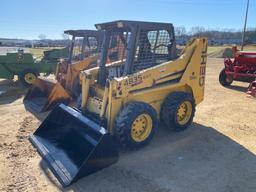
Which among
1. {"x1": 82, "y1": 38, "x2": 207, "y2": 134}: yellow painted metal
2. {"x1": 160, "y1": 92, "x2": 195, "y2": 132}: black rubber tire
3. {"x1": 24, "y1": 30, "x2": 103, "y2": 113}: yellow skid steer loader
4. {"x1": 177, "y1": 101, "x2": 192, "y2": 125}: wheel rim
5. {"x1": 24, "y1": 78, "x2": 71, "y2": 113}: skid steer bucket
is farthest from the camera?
{"x1": 24, "y1": 30, "x2": 103, "y2": 113}: yellow skid steer loader

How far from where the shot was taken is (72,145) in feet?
15.1

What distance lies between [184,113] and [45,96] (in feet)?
14.2

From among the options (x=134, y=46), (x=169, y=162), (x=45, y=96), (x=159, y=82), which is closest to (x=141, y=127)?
(x=169, y=162)

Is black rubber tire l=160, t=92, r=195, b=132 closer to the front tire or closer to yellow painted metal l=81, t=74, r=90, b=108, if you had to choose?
yellow painted metal l=81, t=74, r=90, b=108

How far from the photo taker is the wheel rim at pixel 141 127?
456 centimetres

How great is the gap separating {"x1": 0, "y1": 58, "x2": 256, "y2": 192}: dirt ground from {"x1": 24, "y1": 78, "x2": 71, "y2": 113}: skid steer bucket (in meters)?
0.56

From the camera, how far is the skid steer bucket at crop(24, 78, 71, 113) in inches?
270

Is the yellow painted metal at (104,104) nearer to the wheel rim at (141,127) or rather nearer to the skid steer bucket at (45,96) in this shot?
the wheel rim at (141,127)

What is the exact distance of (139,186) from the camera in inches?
146

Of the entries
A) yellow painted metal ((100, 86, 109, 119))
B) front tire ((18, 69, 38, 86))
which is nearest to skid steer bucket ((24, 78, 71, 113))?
yellow painted metal ((100, 86, 109, 119))

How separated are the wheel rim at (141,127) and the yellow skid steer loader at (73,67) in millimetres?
3233

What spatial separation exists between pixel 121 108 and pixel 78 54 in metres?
4.23

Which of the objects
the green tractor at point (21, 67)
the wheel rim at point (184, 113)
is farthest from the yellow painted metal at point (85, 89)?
the green tractor at point (21, 67)

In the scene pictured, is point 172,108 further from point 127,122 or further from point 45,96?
point 45,96
